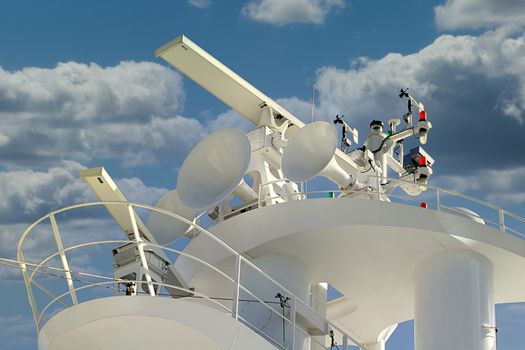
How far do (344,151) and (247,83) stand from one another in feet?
12.4

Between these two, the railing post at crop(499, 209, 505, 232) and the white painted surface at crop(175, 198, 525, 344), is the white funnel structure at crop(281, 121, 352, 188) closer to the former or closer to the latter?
the white painted surface at crop(175, 198, 525, 344)

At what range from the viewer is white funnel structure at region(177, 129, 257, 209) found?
1671cm

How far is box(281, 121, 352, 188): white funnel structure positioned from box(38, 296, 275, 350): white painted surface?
4719mm

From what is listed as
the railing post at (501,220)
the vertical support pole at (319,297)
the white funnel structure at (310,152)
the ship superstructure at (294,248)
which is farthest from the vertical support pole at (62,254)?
the railing post at (501,220)

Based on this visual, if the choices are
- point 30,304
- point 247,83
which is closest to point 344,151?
point 247,83

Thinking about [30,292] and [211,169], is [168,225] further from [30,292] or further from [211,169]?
[30,292]

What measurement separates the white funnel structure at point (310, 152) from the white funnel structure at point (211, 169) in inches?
50.6

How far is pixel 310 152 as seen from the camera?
17.9m

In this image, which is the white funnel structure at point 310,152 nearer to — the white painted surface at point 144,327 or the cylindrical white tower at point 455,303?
the cylindrical white tower at point 455,303

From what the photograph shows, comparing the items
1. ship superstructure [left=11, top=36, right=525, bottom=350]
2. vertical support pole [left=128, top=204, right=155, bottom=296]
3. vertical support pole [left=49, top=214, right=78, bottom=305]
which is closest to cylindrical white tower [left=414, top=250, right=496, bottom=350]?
ship superstructure [left=11, top=36, right=525, bottom=350]

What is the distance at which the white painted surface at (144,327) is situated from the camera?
13.0m

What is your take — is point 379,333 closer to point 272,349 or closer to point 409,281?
point 409,281

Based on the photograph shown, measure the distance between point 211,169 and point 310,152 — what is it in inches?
81.9

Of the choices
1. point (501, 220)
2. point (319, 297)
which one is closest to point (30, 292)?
point (319, 297)
